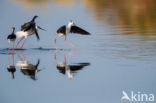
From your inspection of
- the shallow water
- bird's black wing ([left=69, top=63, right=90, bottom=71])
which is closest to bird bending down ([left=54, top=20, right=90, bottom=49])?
the shallow water

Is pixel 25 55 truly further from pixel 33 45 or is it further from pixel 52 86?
pixel 52 86

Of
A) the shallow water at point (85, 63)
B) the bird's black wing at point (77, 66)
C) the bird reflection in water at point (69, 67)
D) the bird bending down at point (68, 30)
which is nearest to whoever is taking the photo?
the shallow water at point (85, 63)

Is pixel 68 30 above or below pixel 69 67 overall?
above

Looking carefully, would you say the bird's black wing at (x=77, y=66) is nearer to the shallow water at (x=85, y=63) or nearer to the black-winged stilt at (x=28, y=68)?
the shallow water at (x=85, y=63)

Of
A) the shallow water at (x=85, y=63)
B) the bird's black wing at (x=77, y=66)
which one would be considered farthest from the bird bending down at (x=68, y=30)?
the bird's black wing at (x=77, y=66)

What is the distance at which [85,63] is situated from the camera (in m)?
12.0

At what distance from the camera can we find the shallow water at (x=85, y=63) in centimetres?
964

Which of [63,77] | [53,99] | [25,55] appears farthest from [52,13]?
[53,99]

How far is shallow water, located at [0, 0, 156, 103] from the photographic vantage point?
964cm

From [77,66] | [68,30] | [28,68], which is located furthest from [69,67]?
[68,30]

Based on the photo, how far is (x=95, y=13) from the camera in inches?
931

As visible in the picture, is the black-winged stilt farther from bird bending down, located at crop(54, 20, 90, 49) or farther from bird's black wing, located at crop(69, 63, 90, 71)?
bird bending down, located at crop(54, 20, 90, 49)

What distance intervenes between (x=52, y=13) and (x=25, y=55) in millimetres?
10082

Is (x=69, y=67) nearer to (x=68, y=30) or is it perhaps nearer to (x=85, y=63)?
(x=85, y=63)
